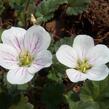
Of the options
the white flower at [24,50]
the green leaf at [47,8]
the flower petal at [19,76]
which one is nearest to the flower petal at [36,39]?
the white flower at [24,50]

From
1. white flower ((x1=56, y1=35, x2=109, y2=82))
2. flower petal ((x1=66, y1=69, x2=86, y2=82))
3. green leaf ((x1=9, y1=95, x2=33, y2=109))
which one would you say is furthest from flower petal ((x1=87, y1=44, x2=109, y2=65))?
green leaf ((x1=9, y1=95, x2=33, y2=109))

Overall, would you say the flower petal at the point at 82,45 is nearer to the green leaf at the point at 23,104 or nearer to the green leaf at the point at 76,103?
the green leaf at the point at 76,103

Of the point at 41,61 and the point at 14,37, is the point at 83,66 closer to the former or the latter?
the point at 41,61

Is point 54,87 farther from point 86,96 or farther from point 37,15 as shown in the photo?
point 37,15

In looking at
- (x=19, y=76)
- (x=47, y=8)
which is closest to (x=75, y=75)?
(x=19, y=76)

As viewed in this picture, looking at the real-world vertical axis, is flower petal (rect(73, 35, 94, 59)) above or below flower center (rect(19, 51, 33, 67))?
above

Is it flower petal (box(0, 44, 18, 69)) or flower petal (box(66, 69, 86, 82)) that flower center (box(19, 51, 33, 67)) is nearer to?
flower petal (box(0, 44, 18, 69))
